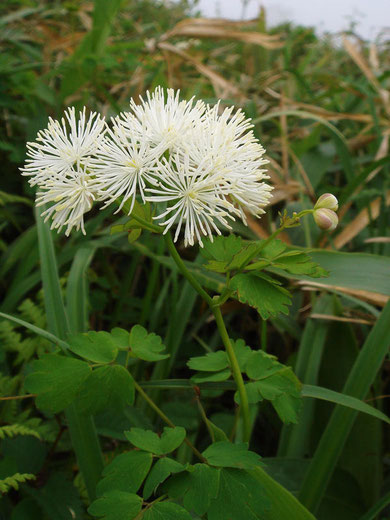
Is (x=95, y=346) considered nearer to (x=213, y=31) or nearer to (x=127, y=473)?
(x=127, y=473)

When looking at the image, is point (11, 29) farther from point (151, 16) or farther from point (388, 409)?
point (388, 409)

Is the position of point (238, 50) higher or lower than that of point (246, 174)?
higher

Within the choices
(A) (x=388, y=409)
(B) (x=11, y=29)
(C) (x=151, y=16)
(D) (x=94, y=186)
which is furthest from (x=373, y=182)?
(C) (x=151, y=16)

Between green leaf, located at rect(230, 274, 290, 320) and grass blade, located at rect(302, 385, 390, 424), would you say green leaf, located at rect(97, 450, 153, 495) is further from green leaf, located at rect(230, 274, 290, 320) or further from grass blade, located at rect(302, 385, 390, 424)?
grass blade, located at rect(302, 385, 390, 424)

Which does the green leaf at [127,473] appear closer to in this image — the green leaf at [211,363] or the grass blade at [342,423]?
the green leaf at [211,363]

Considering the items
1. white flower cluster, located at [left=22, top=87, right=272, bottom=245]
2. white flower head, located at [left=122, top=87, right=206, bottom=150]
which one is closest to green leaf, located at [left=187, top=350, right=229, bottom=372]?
white flower cluster, located at [left=22, top=87, right=272, bottom=245]

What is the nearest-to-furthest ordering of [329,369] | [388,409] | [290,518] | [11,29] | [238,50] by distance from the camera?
[290,518] → [329,369] → [388,409] → [11,29] → [238,50]
